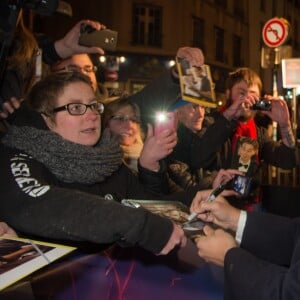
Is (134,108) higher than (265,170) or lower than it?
higher

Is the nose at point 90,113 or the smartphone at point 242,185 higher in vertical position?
the nose at point 90,113

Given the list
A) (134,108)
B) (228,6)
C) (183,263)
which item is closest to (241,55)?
(228,6)

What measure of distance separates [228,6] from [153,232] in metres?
5.24

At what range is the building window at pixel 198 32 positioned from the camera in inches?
332

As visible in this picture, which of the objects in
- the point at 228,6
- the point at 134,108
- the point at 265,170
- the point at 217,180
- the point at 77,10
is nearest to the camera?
the point at 217,180

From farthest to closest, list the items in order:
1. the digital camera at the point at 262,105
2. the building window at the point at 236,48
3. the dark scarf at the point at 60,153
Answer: the building window at the point at 236,48, the digital camera at the point at 262,105, the dark scarf at the point at 60,153

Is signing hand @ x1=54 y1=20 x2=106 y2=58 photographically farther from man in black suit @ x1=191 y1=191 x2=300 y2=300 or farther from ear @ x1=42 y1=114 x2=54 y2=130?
man in black suit @ x1=191 y1=191 x2=300 y2=300

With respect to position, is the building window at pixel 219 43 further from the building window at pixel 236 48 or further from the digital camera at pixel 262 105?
the digital camera at pixel 262 105

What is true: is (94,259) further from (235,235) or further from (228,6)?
(228,6)

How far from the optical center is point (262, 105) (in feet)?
8.94

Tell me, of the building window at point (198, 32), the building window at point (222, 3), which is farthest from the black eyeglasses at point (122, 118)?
the building window at point (198, 32)

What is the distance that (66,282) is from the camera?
3.70 feet

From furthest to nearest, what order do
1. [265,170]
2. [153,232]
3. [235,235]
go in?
1. [265,170]
2. [235,235]
3. [153,232]

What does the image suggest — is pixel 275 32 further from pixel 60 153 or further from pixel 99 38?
pixel 60 153
